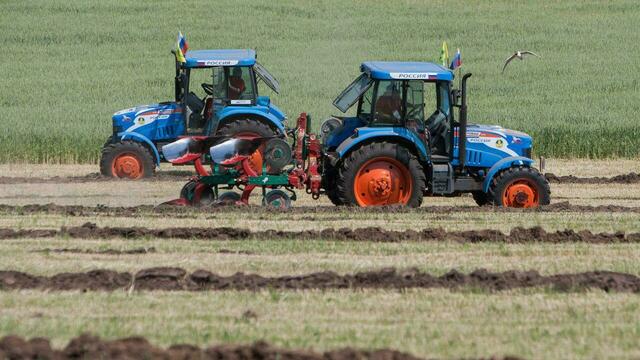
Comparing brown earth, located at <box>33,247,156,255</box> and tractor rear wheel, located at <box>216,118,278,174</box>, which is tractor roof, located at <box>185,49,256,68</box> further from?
brown earth, located at <box>33,247,156,255</box>

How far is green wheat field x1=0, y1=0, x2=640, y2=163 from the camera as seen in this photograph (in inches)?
1026

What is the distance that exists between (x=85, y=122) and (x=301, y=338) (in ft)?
63.2

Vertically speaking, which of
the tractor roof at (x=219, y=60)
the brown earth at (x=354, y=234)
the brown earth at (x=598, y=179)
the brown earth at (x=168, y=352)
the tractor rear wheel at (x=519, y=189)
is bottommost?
the brown earth at (x=168, y=352)

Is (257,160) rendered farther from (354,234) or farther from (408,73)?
(354,234)

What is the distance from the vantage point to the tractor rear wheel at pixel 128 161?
66.8 feet

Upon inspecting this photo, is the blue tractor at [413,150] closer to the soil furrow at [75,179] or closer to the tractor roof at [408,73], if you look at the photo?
the tractor roof at [408,73]

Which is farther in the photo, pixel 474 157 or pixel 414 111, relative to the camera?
pixel 474 157

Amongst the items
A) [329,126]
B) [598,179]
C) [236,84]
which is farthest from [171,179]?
[598,179]

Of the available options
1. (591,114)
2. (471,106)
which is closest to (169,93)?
(471,106)

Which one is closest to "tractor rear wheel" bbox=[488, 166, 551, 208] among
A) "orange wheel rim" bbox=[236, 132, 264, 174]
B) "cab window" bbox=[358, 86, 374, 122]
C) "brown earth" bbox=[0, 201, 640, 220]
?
"brown earth" bbox=[0, 201, 640, 220]

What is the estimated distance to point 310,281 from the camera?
10.5 m

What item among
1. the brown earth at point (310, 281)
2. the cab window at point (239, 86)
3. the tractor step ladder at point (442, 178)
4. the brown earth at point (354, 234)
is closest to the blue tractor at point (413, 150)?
the tractor step ladder at point (442, 178)

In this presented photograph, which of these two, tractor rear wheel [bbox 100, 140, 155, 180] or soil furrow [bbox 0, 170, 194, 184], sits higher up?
tractor rear wheel [bbox 100, 140, 155, 180]

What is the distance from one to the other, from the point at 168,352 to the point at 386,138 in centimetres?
784
